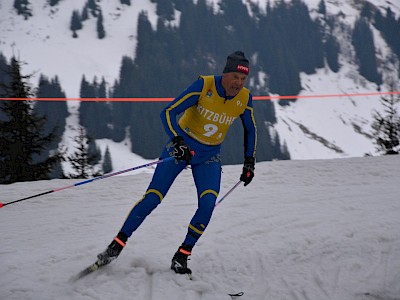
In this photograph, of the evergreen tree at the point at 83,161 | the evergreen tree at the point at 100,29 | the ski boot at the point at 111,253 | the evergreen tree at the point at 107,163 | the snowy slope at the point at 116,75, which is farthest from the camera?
the evergreen tree at the point at 100,29

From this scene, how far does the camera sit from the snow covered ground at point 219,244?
4.46 meters

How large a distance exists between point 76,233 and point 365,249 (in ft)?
13.2

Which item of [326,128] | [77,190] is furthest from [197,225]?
[326,128]

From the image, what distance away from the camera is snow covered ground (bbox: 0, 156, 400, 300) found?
4.46 metres

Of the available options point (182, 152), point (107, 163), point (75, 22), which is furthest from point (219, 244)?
point (75, 22)

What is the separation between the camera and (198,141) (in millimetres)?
4938

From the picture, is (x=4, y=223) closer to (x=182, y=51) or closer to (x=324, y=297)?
(x=324, y=297)

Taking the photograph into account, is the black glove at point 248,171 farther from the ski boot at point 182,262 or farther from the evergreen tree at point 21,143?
the evergreen tree at point 21,143

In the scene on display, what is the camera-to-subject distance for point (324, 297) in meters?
4.50

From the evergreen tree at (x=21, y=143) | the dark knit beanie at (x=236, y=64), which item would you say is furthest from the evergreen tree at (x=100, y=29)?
the dark knit beanie at (x=236, y=64)

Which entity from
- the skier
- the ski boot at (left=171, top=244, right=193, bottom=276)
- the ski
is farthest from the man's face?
the ski

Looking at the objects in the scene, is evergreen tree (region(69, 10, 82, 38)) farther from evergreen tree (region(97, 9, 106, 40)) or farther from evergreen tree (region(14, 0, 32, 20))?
evergreen tree (region(14, 0, 32, 20))

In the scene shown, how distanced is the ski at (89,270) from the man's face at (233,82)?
2.23 meters

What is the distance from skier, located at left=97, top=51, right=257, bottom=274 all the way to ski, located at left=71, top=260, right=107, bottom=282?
0.02m
